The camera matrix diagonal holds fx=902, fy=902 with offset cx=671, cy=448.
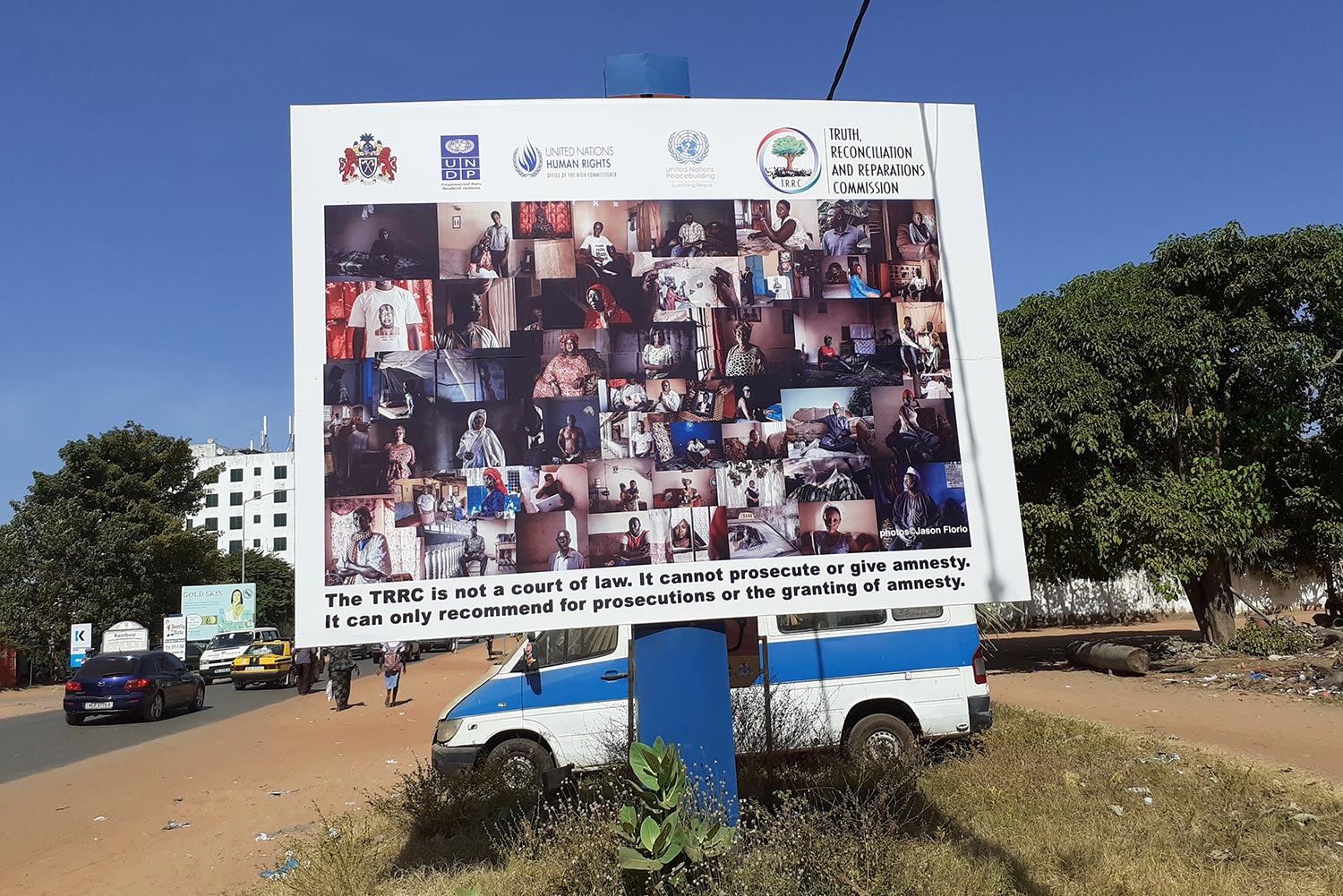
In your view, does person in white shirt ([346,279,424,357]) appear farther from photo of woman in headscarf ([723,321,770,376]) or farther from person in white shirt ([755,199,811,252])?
person in white shirt ([755,199,811,252])

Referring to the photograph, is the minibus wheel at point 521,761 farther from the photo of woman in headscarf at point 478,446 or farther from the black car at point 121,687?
the black car at point 121,687

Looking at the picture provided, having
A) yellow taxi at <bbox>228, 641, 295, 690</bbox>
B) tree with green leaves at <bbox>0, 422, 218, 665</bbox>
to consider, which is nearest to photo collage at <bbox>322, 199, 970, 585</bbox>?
yellow taxi at <bbox>228, 641, 295, 690</bbox>

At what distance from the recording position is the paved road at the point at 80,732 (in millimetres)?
13328

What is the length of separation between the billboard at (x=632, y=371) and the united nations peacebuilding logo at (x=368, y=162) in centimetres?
2

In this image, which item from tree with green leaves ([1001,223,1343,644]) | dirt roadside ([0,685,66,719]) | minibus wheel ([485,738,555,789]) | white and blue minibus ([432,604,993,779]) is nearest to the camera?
minibus wheel ([485,738,555,789])

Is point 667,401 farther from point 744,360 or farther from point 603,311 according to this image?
point 603,311

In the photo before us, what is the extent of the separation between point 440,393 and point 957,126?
391cm

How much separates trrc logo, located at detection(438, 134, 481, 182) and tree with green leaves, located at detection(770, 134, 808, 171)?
190 cm

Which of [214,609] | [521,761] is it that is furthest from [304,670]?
[214,609]

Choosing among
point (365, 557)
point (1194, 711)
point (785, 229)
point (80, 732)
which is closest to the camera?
point (365, 557)

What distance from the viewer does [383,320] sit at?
5.44m

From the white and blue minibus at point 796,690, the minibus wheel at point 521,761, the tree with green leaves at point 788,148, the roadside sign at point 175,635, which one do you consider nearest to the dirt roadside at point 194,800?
the minibus wheel at point 521,761

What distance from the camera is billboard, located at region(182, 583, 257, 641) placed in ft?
135

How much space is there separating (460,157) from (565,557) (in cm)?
258
